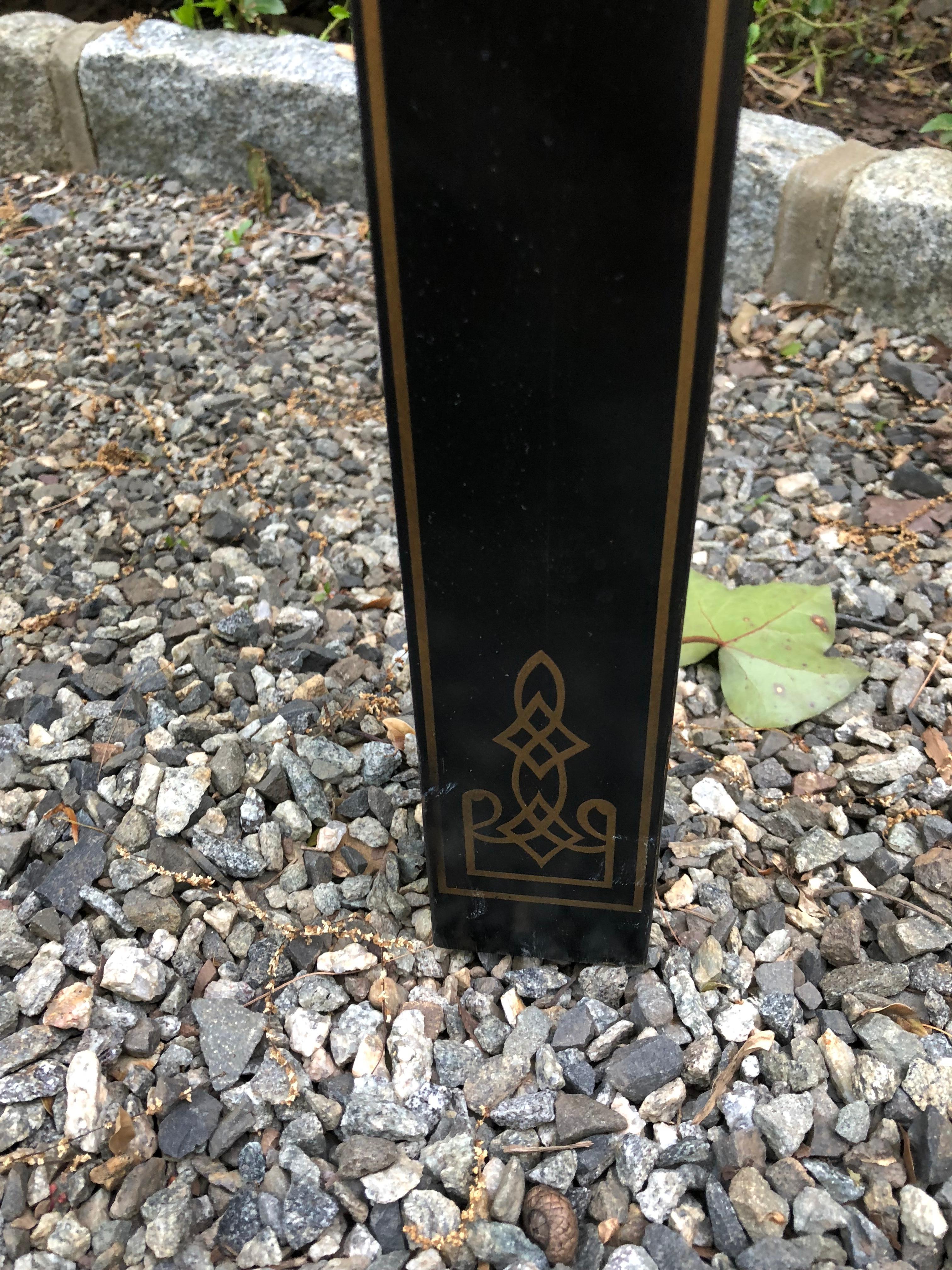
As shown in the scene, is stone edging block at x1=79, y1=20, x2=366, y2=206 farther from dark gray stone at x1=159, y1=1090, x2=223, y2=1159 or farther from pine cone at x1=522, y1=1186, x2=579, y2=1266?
pine cone at x1=522, y1=1186, x2=579, y2=1266

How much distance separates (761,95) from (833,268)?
0.81m

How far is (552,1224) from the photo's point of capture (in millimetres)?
1075

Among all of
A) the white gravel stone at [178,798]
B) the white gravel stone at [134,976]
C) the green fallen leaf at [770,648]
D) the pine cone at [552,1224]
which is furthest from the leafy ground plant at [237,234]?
the pine cone at [552,1224]

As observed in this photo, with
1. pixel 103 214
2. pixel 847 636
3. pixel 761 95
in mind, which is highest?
pixel 761 95

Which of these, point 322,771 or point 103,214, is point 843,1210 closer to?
point 322,771

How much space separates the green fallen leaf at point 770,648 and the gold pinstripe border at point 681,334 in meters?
0.56

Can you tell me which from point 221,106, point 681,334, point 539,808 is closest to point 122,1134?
point 539,808

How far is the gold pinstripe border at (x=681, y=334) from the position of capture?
79 centimetres

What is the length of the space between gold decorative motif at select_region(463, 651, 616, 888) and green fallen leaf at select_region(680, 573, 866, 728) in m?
0.55

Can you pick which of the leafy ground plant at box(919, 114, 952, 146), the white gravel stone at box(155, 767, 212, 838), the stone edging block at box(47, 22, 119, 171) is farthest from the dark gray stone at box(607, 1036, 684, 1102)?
the stone edging block at box(47, 22, 119, 171)

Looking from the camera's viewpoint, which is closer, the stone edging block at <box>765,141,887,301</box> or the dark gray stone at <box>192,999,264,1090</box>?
the dark gray stone at <box>192,999,264,1090</box>

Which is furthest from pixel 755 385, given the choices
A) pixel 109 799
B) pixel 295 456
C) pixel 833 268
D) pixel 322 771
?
pixel 109 799

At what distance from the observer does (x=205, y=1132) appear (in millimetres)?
1151

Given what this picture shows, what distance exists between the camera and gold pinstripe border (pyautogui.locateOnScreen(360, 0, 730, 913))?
2.60ft
